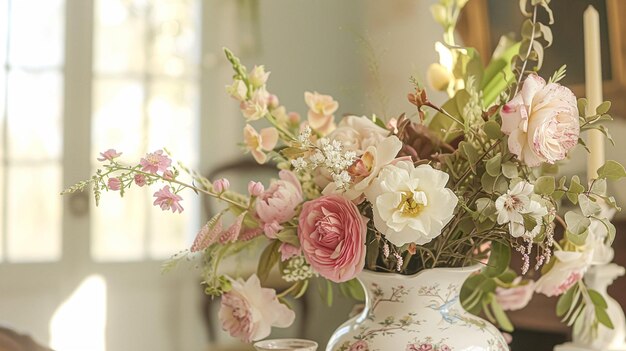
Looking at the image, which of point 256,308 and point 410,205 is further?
point 256,308

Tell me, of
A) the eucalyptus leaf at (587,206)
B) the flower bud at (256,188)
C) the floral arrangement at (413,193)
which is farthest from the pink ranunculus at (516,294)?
the flower bud at (256,188)

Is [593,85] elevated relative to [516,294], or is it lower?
elevated

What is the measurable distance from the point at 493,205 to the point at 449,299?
5.4 inches

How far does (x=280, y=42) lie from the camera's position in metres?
2.97

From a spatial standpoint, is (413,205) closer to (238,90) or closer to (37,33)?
(238,90)

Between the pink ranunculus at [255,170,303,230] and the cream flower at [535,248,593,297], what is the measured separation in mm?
338

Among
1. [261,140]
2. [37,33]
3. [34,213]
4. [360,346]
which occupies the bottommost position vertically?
[360,346]

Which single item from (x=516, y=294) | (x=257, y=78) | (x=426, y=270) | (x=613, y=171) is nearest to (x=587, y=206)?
(x=613, y=171)

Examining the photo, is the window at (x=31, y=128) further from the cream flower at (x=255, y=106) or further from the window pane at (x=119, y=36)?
the cream flower at (x=255, y=106)

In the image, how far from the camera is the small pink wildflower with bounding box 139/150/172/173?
0.83m

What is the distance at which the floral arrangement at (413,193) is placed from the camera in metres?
0.79

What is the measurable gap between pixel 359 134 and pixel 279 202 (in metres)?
0.12

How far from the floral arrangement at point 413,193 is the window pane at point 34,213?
1.71 meters

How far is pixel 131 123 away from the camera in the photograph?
108 inches
